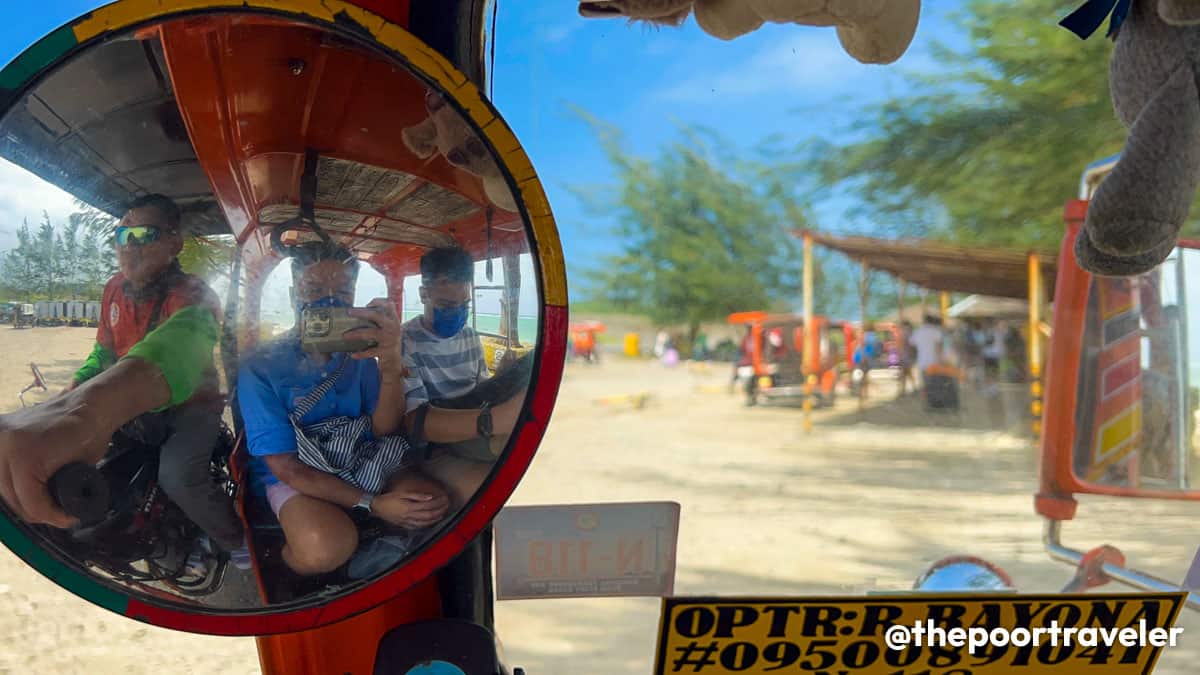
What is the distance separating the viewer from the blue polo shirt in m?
0.74

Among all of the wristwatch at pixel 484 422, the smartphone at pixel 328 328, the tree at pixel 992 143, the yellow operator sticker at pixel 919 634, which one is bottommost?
the yellow operator sticker at pixel 919 634

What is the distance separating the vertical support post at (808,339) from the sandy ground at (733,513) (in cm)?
22

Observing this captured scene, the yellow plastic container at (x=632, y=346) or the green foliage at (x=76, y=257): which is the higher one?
the green foliage at (x=76, y=257)

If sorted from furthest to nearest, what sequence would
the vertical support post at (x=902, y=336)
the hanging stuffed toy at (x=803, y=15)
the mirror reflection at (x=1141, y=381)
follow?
the vertical support post at (x=902, y=336) < the mirror reflection at (x=1141, y=381) < the hanging stuffed toy at (x=803, y=15)

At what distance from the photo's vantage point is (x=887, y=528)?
5027mm

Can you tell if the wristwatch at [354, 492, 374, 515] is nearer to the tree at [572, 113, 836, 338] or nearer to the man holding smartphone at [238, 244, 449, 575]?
the man holding smartphone at [238, 244, 449, 575]

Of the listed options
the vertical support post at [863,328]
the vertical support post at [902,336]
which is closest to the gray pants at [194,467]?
the vertical support post at [863,328]

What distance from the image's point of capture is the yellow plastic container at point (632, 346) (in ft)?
32.5

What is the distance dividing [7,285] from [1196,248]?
6.70 ft

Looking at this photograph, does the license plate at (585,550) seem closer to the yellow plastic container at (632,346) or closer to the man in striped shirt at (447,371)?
the man in striped shirt at (447,371)

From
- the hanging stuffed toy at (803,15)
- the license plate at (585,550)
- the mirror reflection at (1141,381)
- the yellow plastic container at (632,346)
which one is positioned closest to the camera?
the hanging stuffed toy at (803,15)

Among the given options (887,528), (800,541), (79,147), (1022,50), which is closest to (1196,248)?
(79,147)

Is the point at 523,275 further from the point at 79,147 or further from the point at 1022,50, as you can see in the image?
the point at 1022,50

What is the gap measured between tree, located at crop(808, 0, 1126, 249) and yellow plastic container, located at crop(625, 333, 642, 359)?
269cm
